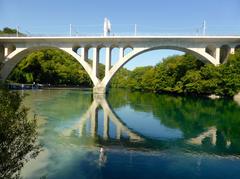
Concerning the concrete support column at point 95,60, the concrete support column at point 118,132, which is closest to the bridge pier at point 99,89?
the concrete support column at point 95,60

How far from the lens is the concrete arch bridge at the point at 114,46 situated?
39750 mm

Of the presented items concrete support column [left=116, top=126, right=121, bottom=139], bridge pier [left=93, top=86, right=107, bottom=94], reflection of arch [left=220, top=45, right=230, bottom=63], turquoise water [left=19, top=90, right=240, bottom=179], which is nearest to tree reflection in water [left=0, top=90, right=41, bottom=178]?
turquoise water [left=19, top=90, right=240, bottom=179]

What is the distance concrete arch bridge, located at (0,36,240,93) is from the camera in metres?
39.8

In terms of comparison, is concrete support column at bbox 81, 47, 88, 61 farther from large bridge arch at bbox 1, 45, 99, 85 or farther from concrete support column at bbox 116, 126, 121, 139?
concrete support column at bbox 116, 126, 121, 139

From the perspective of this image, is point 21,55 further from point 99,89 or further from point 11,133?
point 11,133

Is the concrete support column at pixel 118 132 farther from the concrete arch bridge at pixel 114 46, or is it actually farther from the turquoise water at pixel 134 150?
the concrete arch bridge at pixel 114 46

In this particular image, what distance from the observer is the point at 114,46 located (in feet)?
142

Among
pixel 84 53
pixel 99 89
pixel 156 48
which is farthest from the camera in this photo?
pixel 84 53

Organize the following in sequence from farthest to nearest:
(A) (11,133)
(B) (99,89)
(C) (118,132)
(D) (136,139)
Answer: (B) (99,89), (C) (118,132), (D) (136,139), (A) (11,133)

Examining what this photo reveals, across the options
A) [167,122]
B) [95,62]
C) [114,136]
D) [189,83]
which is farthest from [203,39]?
[114,136]

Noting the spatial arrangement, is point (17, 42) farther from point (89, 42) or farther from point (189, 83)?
point (189, 83)

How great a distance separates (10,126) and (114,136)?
889 cm

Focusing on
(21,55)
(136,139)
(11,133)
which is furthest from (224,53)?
(11,133)

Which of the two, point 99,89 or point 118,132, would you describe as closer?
point 118,132
